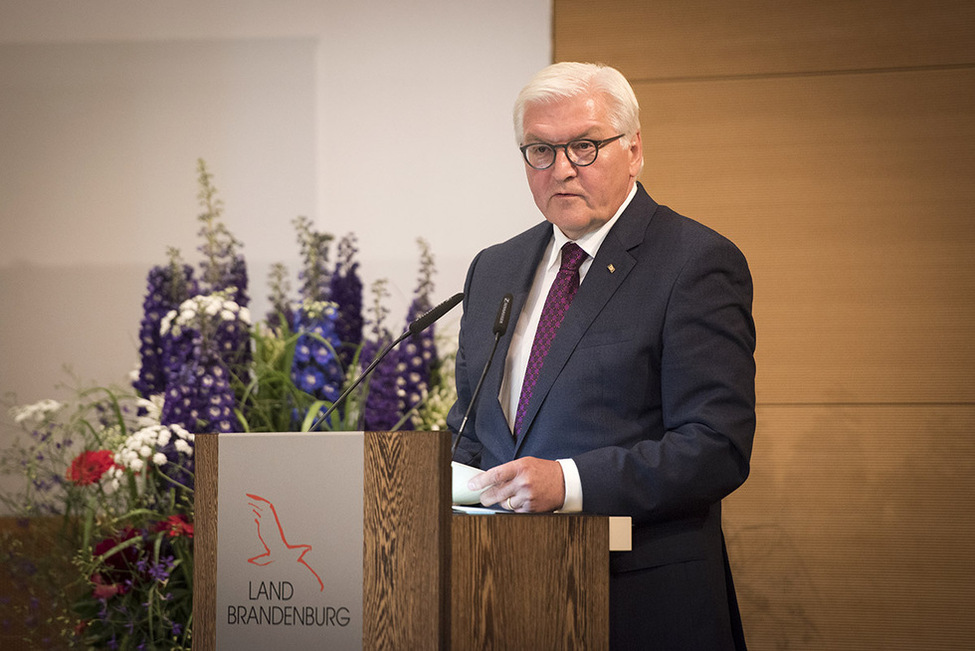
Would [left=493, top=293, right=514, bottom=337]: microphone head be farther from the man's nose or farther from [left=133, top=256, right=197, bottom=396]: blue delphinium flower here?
[left=133, top=256, right=197, bottom=396]: blue delphinium flower

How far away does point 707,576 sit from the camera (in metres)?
1.69

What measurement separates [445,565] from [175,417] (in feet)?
5.98

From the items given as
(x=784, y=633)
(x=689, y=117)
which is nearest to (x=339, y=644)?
(x=784, y=633)

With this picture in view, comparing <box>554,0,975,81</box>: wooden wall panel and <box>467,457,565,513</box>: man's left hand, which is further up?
<box>554,0,975,81</box>: wooden wall panel

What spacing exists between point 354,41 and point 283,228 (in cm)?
80

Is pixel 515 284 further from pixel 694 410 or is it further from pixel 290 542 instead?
pixel 290 542

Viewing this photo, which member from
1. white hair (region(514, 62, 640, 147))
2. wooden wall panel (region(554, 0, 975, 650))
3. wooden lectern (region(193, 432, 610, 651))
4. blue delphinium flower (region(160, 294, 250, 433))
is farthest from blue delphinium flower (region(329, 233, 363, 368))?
wooden lectern (region(193, 432, 610, 651))

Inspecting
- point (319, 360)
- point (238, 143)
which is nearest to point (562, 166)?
point (319, 360)

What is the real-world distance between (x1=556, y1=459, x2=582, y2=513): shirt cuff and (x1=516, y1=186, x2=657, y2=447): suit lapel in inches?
10.5

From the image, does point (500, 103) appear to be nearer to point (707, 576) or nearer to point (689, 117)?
point (689, 117)

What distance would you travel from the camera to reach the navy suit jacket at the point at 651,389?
164 centimetres

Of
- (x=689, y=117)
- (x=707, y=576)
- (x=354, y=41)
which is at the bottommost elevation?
(x=707, y=576)

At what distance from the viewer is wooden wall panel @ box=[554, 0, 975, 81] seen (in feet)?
10.9

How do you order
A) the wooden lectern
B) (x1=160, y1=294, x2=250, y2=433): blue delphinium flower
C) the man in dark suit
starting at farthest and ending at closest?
(x1=160, y1=294, x2=250, y2=433): blue delphinium flower → the man in dark suit → the wooden lectern
